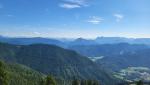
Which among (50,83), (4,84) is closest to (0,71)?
(4,84)

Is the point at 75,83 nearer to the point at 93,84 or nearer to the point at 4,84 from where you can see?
the point at 93,84

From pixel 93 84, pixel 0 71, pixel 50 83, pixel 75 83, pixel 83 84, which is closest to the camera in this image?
pixel 0 71

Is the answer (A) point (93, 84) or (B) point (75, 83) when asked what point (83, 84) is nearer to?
(A) point (93, 84)

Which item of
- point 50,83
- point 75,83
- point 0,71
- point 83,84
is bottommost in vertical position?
point 83,84

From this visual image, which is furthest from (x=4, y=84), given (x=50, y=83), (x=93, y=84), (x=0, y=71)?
(x=93, y=84)

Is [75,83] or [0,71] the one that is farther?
[75,83]

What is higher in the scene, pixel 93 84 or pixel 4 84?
pixel 4 84

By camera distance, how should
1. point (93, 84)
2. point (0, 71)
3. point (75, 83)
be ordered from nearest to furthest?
1. point (0, 71)
2. point (75, 83)
3. point (93, 84)

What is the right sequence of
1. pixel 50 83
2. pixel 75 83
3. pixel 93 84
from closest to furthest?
pixel 50 83 < pixel 75 83 < pixel 93 84

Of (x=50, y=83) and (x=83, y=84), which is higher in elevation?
(x=50, y=83)
